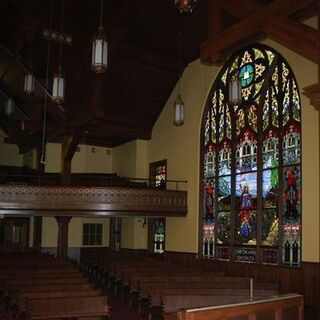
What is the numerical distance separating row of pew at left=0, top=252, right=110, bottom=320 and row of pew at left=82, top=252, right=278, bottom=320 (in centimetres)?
110

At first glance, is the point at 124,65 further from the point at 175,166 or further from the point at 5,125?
the point at 5,125

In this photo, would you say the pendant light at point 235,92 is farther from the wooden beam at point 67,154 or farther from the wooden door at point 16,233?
the wooden door at point 16,233

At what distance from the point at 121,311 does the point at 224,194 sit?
5102 mm

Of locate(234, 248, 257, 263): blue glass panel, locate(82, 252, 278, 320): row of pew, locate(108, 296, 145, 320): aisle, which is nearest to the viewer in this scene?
locate(82, 252, 278, 320): row of pew

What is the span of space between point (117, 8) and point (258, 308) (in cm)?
957

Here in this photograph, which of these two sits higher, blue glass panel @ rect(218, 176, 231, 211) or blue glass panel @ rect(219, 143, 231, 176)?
blue glass panel @ rect(219, 143, 231, 176)

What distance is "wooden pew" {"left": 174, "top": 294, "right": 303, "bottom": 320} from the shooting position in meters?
4.01

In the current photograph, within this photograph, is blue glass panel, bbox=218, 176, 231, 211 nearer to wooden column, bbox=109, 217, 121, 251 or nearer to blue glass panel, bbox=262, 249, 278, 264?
blue glass panel, bbox=262, 249, 278, 264

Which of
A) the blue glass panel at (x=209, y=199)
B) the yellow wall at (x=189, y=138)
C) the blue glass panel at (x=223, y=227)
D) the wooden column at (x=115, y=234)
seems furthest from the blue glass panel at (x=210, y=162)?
the wooden column at (x=115, y=234)

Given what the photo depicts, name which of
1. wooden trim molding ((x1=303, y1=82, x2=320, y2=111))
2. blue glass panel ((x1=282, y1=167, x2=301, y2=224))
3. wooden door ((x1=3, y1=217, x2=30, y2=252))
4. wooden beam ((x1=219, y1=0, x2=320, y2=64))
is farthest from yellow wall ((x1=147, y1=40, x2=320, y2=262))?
wooden trim molding ((x1=303, y1=82, x2=320, y2=111))

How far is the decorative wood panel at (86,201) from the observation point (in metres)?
13.7

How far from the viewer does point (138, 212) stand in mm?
14523

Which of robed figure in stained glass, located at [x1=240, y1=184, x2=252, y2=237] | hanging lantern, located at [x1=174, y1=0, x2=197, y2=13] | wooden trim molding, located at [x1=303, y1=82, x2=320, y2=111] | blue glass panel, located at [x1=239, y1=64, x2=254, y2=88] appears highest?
blue glass panel, located at [x1=239, y1=64, x2=254, y2=88]

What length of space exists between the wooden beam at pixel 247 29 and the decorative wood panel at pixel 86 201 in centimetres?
785
